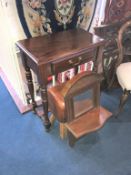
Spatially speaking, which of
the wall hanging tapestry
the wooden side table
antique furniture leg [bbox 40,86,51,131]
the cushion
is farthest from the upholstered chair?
antique furniture leg [bbox 40,86,51,131]


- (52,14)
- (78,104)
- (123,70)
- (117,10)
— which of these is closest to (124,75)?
(123,70)

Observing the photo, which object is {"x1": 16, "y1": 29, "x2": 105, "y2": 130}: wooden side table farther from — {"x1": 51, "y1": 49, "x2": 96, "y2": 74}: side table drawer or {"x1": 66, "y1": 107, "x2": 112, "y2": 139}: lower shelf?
{"x1": 66, "y1": 107, "x2": 112, "y2": 139}: lower shelf

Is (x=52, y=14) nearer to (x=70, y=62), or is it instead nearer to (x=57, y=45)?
(x=57, y=45)

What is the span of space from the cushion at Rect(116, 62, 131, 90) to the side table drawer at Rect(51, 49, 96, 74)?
0.38 meters

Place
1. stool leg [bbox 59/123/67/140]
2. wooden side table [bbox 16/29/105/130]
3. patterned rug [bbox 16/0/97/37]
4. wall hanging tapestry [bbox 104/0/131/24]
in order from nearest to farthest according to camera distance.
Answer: wooden side table [bbox 16/29/105/130] < patterned rug [bbox 16/0/97/37] < stool leg [bbox 59/123/67/140] < wall hanging tapestry [bbox 104/0/131/24]

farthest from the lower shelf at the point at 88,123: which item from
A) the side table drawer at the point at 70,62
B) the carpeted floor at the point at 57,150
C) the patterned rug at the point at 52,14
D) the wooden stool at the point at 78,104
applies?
the patterned rug at the point at 52,14

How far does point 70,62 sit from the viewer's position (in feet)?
4.06

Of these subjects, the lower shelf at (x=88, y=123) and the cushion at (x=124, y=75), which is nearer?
the lower shelf at (x=88, y=123)

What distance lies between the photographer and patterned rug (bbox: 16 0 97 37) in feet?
4.26

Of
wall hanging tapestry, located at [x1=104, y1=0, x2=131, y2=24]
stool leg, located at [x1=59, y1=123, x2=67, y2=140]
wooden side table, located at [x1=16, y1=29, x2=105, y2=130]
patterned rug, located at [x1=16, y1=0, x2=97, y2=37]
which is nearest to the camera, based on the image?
wooden side table, located at [x1=16, y1=29, x2=105, y2=130]

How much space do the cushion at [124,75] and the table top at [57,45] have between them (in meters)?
0.40

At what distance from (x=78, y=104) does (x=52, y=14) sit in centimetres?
75

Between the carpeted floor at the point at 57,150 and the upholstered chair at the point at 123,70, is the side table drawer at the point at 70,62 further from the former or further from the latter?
the carpeted floor at the point at 57,150

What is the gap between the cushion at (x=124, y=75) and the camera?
149 cm
